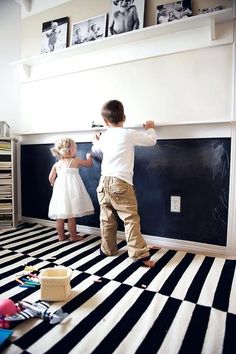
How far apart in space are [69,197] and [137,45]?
1300 millimetres

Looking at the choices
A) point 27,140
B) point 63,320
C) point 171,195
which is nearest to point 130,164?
point 171,195

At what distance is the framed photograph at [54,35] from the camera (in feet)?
7.17

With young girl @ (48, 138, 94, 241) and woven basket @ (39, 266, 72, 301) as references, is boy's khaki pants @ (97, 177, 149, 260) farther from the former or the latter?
woven basket @ (39, 266, 72, 301)

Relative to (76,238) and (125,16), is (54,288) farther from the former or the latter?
(125,16)

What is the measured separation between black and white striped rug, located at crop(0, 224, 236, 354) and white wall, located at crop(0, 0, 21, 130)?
4.86 feet

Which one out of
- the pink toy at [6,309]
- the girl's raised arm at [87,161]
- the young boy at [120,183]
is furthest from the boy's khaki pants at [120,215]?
the pink toy at [6,309]

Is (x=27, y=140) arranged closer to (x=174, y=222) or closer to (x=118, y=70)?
(x=118, y=70)

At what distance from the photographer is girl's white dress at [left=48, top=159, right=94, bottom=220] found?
1.95 meters

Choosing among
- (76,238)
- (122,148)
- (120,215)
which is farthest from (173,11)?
(76,238)

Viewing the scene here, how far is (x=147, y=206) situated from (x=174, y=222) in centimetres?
24

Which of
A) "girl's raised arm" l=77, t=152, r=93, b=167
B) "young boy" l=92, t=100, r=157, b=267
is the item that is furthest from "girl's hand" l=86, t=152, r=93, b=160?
"young boy" l=92, t=100, r=157, b=267

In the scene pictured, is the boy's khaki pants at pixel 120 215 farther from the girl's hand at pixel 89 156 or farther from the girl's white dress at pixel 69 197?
the girl's hand at pixel 89 156

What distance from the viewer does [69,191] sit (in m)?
1.97

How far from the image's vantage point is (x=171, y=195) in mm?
1863
